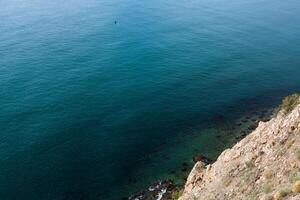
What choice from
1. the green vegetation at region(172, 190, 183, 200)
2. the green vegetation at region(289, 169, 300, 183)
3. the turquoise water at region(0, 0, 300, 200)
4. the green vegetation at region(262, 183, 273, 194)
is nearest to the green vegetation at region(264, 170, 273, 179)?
the green vegetation at region(262, 183, 273, 194)

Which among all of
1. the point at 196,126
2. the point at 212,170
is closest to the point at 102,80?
the point at 196,126

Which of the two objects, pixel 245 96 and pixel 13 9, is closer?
pixel 245 96

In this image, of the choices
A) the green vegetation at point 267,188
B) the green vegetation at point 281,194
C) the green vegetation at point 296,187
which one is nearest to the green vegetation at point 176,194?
the green vegetation at point 267,188

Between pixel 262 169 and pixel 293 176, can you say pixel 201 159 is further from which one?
pixel 293 176

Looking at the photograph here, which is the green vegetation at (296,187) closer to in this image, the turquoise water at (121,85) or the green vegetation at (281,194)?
the green vegetation at (281,194)

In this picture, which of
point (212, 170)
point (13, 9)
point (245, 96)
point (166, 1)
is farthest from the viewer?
point (166, 1)

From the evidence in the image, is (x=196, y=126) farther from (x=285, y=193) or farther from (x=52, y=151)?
(x=285, y=193)

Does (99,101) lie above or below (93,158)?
above
